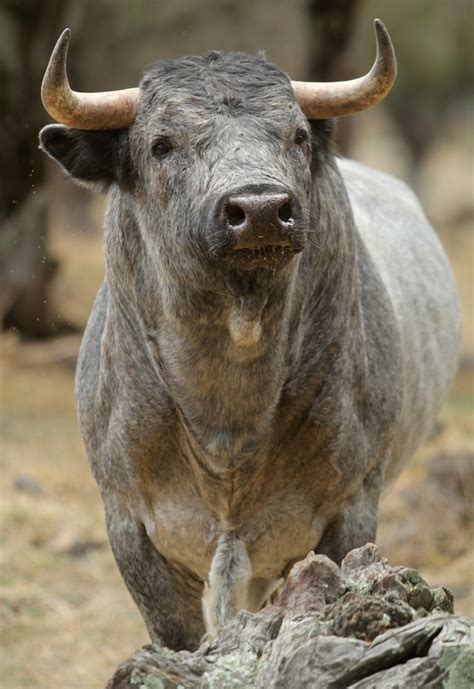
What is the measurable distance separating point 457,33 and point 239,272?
92.2 feet

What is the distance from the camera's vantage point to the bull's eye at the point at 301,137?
4391 mm

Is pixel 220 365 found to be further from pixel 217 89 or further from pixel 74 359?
pixel 74 359

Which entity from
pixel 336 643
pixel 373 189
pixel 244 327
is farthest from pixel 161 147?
pixel 373 189

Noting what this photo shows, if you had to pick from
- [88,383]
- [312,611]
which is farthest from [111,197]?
[312,611]

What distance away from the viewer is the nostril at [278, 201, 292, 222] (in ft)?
12.4

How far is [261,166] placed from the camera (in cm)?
392

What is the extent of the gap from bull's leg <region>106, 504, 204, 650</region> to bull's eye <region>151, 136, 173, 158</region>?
1.46 meters

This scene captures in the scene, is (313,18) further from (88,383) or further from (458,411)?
(88,383)

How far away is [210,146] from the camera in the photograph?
4141 mm

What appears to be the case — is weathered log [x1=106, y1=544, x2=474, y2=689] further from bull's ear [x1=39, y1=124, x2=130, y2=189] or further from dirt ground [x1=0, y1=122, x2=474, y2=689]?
dirt ground [x1=0, y1=122, x2=474, y2=689]

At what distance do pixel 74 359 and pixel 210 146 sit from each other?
8876 mm

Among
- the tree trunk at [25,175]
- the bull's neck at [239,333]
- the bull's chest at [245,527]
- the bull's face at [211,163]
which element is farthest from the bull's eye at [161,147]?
the tree trunk at [25,175]

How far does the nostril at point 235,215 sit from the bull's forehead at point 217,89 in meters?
0.57

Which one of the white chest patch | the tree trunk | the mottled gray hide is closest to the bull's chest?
the mottled gray hide
